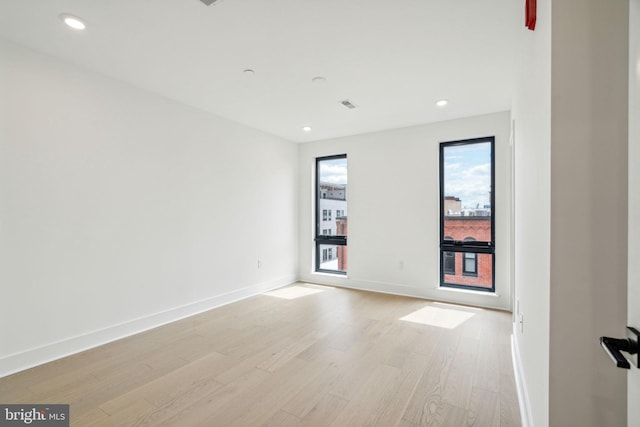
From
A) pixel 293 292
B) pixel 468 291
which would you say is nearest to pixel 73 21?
pixel 293 292

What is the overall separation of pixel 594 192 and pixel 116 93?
3.78 meters

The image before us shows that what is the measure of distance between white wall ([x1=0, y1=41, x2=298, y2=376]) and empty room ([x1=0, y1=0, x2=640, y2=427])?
0.02 m

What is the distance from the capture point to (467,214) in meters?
4.29

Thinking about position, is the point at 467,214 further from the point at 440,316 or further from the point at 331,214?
the point at 331,214

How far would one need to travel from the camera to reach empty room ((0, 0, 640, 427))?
0.96 meters

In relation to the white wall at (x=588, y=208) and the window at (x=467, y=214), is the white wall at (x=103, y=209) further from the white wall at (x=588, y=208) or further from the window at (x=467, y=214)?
the white wall at (x=588, y=208)

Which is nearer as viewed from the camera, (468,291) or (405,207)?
(468,291)

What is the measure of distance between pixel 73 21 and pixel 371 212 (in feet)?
13.3

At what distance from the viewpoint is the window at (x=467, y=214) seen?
4137 millimetres

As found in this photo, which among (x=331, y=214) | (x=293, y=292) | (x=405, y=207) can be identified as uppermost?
(x=405, y=207)

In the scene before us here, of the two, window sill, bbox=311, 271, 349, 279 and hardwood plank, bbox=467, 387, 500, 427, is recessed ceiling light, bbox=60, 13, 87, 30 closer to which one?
hardwood plank, bbox=467, 387, 500, 427

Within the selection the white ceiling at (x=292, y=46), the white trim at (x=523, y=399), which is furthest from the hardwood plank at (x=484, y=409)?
the white ceiling at (x=292, y=46)

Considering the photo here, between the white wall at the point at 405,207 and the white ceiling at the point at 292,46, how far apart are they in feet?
2.47

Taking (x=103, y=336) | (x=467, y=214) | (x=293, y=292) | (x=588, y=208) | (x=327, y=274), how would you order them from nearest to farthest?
(x=588, y=208), (x=103, y=336), (x=467, y=214), (x=293, y=292), (x=327, y=274)
